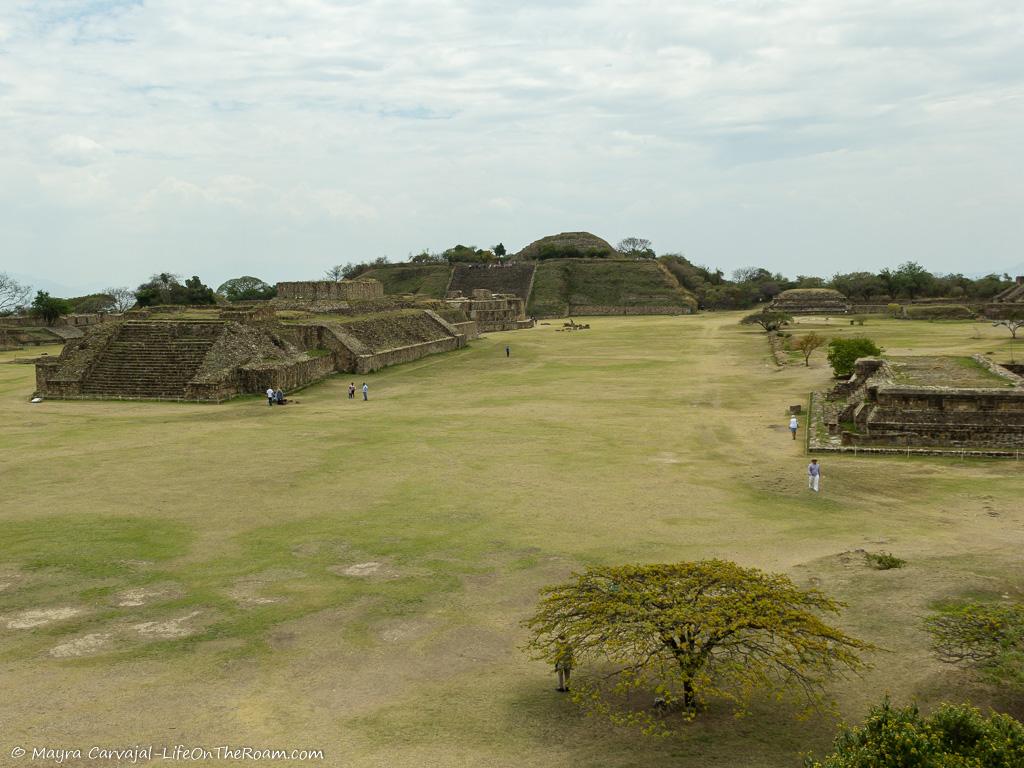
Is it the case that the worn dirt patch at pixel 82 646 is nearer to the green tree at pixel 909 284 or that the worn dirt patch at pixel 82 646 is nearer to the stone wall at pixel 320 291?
the stone wall at pixel 320 291

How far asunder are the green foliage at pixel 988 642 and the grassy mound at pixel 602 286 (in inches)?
2857

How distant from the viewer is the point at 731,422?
24.1 m

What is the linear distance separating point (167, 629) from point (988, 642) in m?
9.24

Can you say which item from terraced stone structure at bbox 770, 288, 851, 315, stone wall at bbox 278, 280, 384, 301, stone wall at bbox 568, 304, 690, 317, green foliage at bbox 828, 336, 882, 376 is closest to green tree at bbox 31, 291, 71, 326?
stone wall at bbox 278, 280, 384, 301

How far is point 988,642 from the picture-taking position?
834cm

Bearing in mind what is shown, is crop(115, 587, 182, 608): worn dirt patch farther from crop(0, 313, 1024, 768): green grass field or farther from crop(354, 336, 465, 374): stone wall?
crop(354, 336, 465, 374): stone wall

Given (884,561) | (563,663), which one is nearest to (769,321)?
(884,561)

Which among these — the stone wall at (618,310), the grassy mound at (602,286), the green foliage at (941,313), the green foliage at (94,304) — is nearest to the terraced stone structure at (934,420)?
the green foliage at (941,313)

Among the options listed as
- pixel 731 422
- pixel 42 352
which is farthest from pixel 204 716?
pixel 42 352

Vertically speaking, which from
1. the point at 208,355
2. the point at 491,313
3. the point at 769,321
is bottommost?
the point at 208,355

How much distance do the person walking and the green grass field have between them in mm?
165

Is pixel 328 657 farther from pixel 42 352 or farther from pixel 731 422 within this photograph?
pixel 42 352

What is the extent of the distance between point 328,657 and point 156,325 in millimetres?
28728

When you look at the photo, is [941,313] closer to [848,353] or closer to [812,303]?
[812,303]
